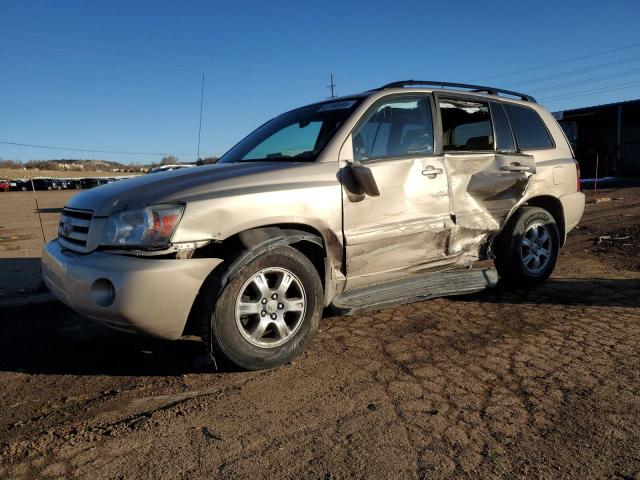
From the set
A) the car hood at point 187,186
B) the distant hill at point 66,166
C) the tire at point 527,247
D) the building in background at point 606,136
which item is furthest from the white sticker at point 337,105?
the distant hill at point 66,166

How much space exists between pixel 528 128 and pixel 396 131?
1.89 m

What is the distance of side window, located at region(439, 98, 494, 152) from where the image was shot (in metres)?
4.43

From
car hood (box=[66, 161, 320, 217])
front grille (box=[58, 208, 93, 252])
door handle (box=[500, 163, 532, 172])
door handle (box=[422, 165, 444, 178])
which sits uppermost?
door handle (box=[500, 163, 532, 172])

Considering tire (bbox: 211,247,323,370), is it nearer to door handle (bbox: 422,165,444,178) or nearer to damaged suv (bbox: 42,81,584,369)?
damaged suv (bbox: 42,81,584,369)

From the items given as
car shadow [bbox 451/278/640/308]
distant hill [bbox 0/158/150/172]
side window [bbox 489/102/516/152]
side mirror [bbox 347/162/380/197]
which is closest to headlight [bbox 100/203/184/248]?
side mirror [bbox 347/162/380/197]

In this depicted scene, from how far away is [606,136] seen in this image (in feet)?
102

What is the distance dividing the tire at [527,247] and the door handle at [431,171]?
1.21m

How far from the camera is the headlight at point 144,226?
292 cm

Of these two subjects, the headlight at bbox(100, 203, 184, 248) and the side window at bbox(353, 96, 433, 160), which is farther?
the side window at bbox(353, 96, 433, 160)

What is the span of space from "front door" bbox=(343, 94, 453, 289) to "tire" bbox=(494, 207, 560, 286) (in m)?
0.96

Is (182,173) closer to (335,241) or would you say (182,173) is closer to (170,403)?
(335,241)

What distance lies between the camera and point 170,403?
2.83 meters

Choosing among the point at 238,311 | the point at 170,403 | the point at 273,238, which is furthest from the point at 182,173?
the point at 170,403

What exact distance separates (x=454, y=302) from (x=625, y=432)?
7.96 feet
